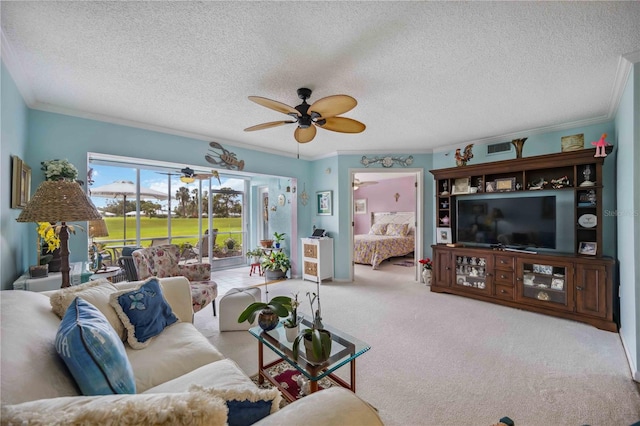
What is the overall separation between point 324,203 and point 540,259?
3405 millimetres

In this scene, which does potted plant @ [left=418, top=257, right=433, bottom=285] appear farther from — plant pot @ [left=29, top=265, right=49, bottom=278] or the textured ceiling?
plant pot @ [left=29, top=265, right=49, bottom=278]

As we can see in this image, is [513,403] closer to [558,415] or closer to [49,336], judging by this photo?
[558,415]

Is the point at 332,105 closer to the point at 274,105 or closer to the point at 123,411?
the point at 274,105

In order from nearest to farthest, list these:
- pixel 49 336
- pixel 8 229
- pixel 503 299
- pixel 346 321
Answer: pixel 49 336
pixel 8 229
pixel 346 321
pixel 503 299

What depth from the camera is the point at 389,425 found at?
1.62m

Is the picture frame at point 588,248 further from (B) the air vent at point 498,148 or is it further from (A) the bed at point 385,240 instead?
(A) the bed at point 385,240

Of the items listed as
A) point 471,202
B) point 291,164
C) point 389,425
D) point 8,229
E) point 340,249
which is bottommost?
point 389,425

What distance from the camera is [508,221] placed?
378cm

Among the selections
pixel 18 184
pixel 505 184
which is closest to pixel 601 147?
pixel 505 184

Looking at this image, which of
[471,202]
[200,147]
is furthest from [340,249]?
[200,147]

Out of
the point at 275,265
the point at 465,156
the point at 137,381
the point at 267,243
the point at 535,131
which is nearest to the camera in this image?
the point at 137,381

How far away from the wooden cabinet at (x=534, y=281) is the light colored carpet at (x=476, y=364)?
162 mm

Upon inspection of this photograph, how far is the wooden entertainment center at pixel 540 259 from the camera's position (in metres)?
3.02

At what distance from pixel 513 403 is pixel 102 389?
2.32 meters
